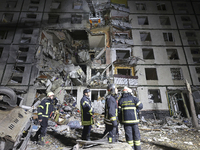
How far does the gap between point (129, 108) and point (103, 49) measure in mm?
13470

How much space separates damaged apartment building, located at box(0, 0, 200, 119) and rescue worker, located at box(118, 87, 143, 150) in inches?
367

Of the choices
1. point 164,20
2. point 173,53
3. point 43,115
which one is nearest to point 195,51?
point 173,53

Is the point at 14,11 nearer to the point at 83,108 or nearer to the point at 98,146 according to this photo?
the point at 83,108

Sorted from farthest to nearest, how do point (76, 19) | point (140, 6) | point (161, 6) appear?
point (140, 6) < point (161, 6) < point (76, 19)

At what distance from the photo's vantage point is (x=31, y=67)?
13883 millimetres

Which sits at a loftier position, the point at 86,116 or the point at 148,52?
the point at 148,52

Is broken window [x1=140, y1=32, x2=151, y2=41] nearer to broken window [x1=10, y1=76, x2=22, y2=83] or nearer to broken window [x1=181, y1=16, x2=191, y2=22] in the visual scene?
broken window [x1=181, y1=16, x2=191, y2=22]

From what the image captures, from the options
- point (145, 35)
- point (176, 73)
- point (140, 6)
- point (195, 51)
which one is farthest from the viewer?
point (140, 6)

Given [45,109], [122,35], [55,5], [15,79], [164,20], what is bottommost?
[45,109]

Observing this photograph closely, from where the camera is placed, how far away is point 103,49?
16016mm

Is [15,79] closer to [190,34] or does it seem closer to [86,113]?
[86,113]

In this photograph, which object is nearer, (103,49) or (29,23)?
(103,49)

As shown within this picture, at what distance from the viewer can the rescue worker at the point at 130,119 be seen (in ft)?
10.8

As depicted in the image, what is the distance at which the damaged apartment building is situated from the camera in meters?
13.4
